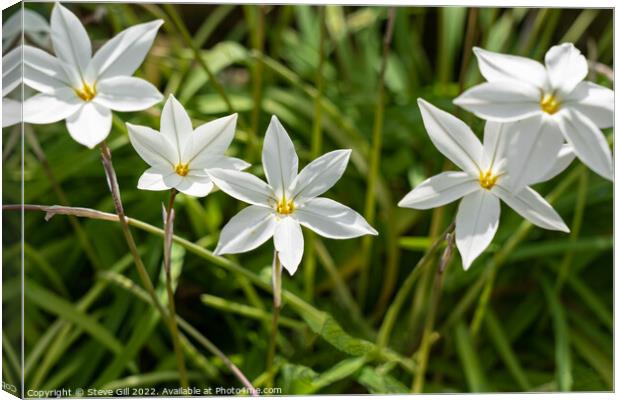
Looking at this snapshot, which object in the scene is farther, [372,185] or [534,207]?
[372,185]

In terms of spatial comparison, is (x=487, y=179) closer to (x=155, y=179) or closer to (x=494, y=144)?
(x=494, y=144)

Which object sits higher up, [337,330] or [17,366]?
[337,330]

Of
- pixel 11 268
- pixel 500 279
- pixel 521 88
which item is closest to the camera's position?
pixel 521 88

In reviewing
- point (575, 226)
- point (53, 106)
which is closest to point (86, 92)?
point (53, 106)

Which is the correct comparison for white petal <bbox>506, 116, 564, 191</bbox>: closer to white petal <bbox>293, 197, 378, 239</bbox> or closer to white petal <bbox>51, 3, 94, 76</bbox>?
white petal <bbox>293, 197, 378, 239</bbox>

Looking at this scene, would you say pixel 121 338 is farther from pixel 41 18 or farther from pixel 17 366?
pixel 41 18

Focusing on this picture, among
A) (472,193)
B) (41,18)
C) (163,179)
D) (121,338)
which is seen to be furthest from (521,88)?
(121,338)
